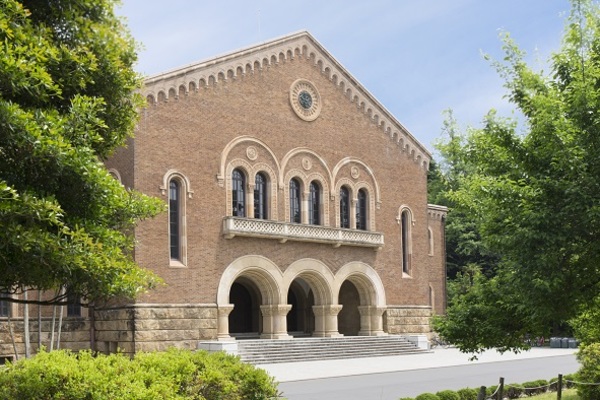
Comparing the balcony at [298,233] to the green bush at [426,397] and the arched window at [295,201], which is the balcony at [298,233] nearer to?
the arched window at [295,201]

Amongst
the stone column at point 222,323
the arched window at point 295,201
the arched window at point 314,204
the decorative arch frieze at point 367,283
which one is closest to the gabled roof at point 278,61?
the arched window at point 314,204

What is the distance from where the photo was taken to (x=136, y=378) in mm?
10953

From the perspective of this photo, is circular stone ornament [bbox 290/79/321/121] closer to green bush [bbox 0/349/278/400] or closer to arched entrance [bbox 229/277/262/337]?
arched entrance [bbox 229/277/262/337]

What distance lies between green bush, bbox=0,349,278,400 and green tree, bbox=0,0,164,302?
1.11m

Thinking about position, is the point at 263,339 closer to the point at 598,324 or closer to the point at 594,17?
Answer: the point at 598,324

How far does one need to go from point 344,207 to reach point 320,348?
6.93 m

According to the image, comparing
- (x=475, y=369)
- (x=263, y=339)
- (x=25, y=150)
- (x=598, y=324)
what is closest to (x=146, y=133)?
(x=263, y=339)

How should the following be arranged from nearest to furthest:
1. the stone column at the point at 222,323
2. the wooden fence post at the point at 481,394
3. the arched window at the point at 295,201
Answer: the wooden fence post at the point at 481,394
the stone column at the point at 222,323
the arched window at the point at 295,201

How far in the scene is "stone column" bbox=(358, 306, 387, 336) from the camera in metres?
37.2

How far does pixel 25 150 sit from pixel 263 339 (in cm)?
2456

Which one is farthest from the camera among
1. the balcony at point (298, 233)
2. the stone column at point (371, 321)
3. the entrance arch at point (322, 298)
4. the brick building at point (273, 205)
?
the stone column at point (371, 321)

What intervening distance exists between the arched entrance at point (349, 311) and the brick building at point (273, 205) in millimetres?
78

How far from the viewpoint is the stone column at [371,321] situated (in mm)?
37250

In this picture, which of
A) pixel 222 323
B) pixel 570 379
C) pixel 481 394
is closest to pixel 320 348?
pixel 222 323
